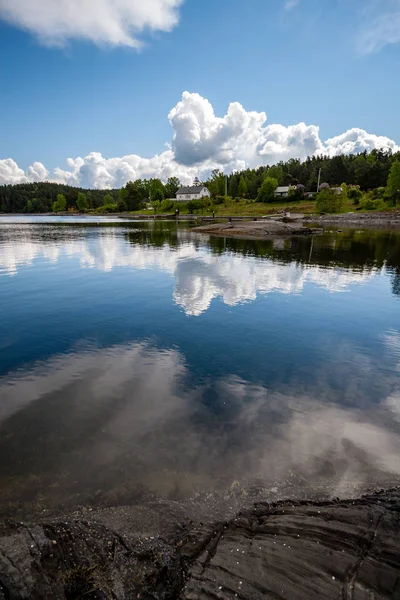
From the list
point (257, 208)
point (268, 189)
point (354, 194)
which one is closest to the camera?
point (354, 194)

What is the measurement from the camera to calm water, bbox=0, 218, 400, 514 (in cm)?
764

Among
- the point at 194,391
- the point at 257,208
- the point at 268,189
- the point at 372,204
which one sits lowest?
the point at 194,391

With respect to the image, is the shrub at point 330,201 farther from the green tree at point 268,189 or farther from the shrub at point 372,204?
the green tree at point 268,189

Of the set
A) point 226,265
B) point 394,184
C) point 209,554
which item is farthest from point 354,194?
point 209,554

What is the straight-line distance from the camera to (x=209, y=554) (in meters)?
5.40

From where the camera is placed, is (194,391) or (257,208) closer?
(194,391)

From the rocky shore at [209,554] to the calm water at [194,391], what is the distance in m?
0.86

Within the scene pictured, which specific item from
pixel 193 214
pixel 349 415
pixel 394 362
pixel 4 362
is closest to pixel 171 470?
pixel 349 415

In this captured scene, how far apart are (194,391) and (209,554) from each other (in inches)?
241

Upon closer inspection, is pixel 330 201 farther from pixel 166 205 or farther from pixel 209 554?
pixel 209 554

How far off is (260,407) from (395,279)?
26438mm

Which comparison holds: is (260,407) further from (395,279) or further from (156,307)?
(395,279)

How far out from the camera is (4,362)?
13539 millimetres

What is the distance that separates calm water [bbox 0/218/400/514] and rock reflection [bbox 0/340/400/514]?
43 mm
